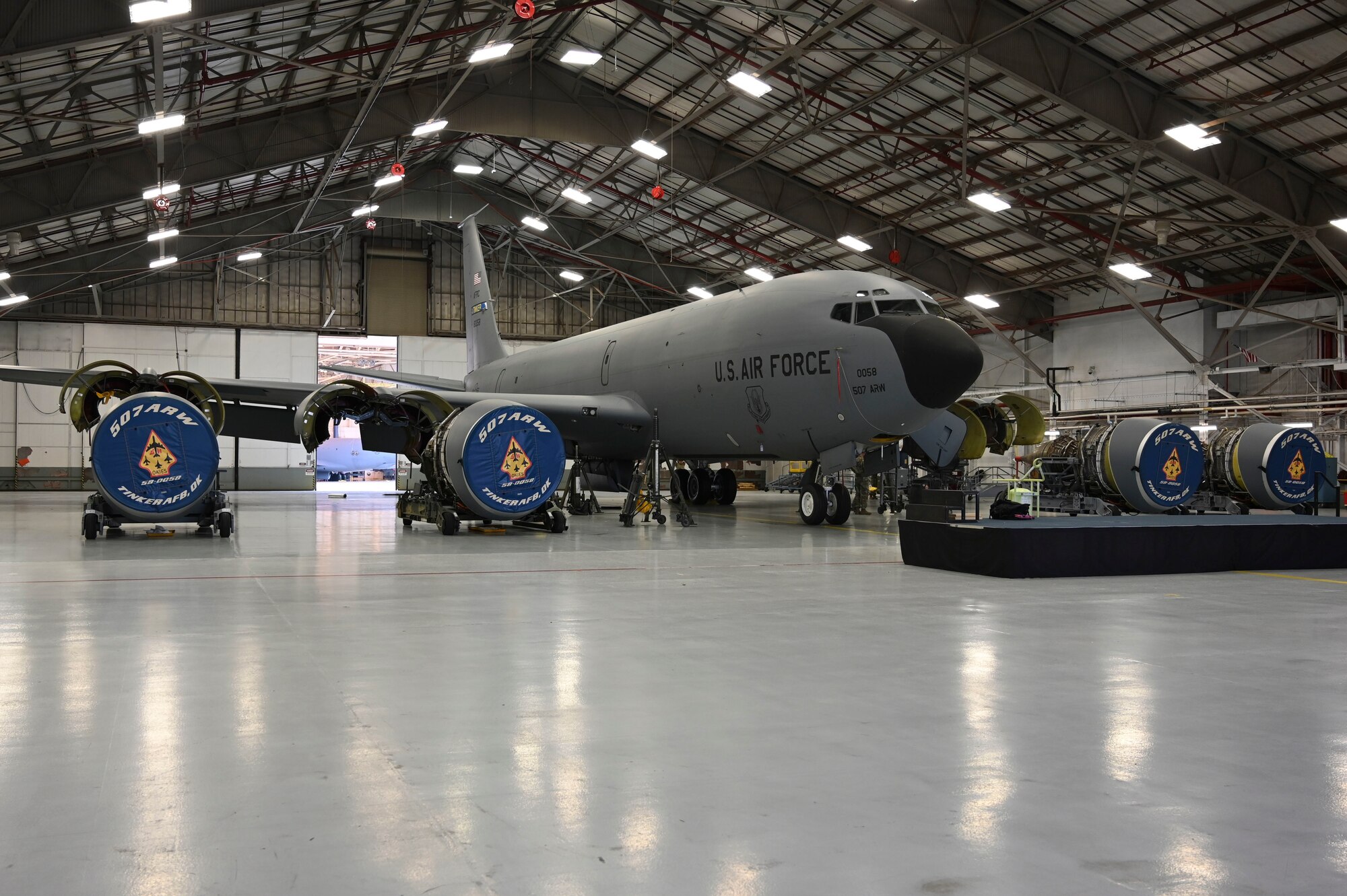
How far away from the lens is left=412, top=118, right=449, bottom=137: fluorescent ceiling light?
2384cm

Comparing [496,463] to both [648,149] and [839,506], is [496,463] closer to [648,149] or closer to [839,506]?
[839,506]

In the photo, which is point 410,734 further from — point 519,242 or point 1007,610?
point 519,242

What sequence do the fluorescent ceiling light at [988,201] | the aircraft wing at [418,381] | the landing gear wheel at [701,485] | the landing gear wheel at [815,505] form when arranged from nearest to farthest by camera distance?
the landing gear wheel at [815,505]
the landing gear wheel at [701,485]
the aircraft wing at [418,381]
the fluorescent ceiling light at [988,201]

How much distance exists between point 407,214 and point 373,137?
11795 mm

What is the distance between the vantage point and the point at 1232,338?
2972 cm

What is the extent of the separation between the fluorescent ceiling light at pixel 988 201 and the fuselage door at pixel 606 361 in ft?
33.1

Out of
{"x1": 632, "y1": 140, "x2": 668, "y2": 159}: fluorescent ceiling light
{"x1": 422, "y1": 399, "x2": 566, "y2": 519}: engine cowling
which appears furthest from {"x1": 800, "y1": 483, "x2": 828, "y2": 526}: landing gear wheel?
{"x1": 632, "y1": 140, "x2": 668, "y2": 159}: fluorescent ceiling light

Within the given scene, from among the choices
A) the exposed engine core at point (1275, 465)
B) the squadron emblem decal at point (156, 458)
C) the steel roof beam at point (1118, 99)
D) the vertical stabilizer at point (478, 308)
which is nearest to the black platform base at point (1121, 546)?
the exposed engine core at point (1275, 465)

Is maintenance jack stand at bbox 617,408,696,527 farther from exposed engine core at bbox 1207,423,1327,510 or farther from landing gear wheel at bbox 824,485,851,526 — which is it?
exposed engine core at bbox 1207,423,1327,510

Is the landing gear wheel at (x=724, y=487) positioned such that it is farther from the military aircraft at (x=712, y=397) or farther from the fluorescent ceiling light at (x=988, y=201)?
the fluorescent ceiling light at (x=988, y=201)

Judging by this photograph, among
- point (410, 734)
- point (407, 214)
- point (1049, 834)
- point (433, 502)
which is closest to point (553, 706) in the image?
point (410, 734)

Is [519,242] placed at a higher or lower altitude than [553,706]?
higher

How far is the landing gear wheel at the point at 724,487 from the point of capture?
73.2ft

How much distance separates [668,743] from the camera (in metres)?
3.62
